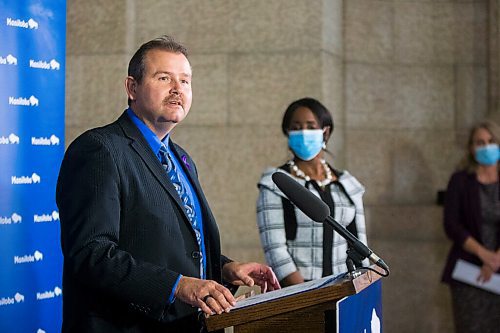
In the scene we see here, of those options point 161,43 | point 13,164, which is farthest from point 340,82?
point 161,43

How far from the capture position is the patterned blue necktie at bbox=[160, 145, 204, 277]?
2529 millimetres

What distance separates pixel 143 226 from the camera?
2.36 metres

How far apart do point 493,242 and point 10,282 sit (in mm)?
3035

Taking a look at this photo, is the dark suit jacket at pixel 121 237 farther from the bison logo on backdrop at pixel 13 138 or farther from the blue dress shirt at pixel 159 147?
the bison logo on backdrop at pixel 13 138

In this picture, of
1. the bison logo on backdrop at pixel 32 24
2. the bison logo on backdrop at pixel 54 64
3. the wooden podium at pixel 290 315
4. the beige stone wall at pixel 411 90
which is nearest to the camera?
the wooden podium at pixel 290 315

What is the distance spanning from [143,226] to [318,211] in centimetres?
53

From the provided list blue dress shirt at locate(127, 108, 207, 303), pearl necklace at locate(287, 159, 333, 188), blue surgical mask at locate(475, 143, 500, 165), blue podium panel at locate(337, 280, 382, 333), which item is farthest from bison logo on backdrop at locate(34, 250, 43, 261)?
blue surgical mask at locate(475, 143, 500, 165)

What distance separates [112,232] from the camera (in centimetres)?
223

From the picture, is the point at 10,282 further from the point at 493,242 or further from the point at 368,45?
the point at 368,45

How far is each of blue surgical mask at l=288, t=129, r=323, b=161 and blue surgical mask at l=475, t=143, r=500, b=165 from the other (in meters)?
1.59

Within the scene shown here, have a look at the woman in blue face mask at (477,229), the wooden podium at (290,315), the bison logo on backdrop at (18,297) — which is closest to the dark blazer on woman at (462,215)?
the woman in blue face mask at (477,229)

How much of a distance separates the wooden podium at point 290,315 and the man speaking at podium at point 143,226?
1.5 inches

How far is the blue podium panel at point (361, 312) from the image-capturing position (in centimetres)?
200

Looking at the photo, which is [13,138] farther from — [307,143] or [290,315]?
[290,315]
